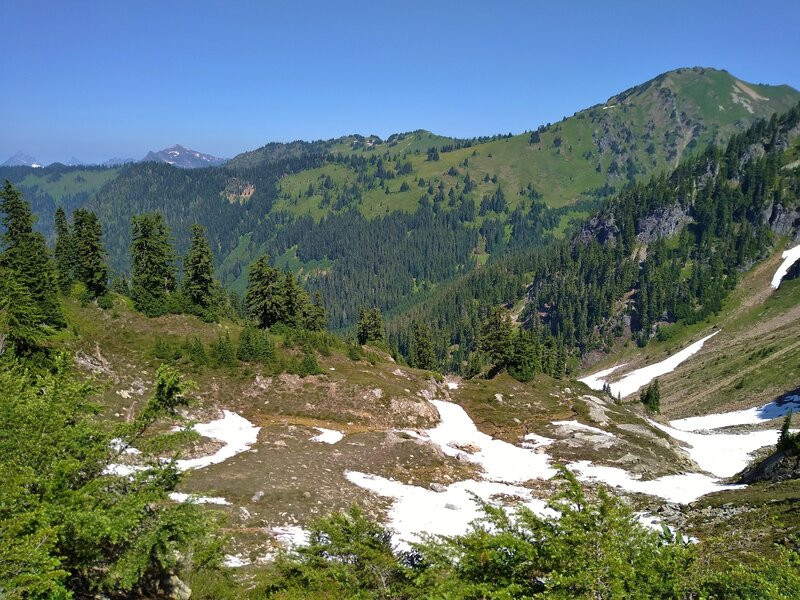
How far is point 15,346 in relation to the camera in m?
32.4

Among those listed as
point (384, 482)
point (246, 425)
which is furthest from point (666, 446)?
point (246, 425)

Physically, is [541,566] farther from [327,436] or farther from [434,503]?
[327,436]

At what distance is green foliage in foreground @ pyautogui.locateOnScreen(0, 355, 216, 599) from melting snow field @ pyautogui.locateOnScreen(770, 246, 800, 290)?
644 ft

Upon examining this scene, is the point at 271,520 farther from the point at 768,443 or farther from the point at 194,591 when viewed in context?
the point at 768,443

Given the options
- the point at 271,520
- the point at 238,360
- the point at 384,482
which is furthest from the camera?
the point at 238,360

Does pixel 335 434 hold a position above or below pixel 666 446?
above

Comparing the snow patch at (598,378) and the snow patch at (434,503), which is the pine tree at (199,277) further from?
the snow patch at (598,378)

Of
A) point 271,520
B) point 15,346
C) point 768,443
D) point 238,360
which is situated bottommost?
point 768,443

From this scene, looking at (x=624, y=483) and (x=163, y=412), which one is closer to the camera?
(x=163, y=412)

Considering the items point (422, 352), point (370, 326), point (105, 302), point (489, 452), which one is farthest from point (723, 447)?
point (105, 302)

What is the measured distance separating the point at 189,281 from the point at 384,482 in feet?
134

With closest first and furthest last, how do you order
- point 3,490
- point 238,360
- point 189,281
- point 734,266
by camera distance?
point 3,490
point 238,360
point 189,281
point 734,266

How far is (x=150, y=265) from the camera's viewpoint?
62.2 metres

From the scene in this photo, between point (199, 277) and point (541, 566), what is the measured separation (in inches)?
2378
